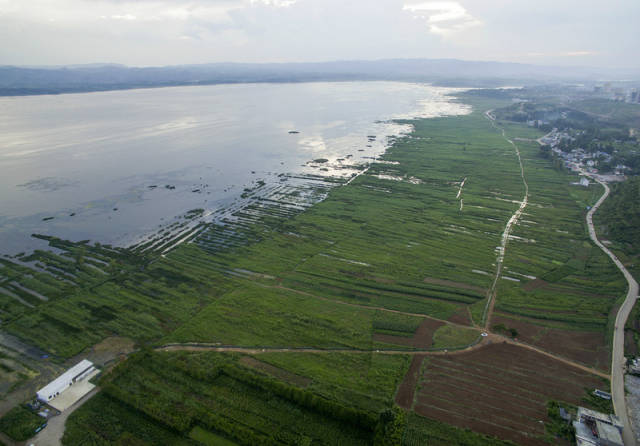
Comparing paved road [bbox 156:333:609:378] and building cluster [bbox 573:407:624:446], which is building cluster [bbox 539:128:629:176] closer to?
paved road [bbox 156:333:609:378]

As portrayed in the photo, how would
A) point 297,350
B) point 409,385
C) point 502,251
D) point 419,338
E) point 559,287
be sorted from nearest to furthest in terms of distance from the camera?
point 409,385 < point 297,350 < point 419,338 < point 559,287 < point 502,251

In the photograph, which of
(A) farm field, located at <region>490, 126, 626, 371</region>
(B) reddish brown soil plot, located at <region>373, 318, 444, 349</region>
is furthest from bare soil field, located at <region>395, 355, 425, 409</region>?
(A) farm field, located at <region>490, 126, 626, 371</region>

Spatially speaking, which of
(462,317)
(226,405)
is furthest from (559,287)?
(226,405)

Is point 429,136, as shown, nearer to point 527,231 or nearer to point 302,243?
point 527,231

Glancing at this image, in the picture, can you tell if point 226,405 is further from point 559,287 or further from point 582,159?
point 582,159

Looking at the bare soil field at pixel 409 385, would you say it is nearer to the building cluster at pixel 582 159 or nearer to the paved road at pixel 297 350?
the paved road at pixel 297 350

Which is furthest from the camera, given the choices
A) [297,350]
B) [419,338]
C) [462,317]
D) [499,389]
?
[462,317]

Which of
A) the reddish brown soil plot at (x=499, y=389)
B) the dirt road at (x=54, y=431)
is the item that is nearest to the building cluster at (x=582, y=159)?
the reddish brown soil plot at (x=499, y=389)
